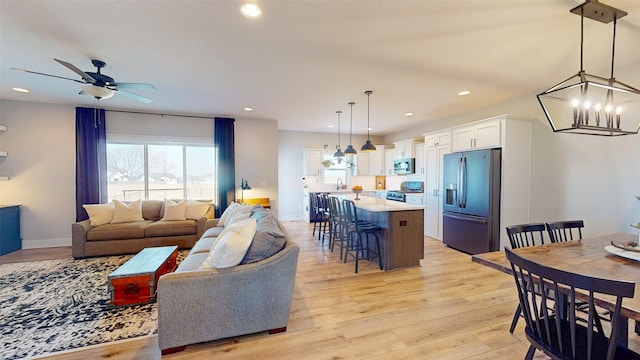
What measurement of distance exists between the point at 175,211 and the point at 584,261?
5.42 m

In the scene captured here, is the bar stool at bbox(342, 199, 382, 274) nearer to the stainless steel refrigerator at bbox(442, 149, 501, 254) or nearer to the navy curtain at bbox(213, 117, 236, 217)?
the stainless steel refrigerator at bbox(442, 149, 501, 254)

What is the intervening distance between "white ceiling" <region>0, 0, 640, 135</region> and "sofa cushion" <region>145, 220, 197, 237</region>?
2182 mm

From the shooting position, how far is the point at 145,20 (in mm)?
2213

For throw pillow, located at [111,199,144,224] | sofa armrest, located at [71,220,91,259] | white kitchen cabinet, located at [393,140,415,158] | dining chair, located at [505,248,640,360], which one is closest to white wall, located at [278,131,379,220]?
white kitchen cabinet, located at [393,140,415,158]

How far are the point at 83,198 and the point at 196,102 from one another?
2910 millimetres

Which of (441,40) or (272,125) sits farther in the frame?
(272,125)

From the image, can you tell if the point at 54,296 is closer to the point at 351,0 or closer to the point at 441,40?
the point at 351,0

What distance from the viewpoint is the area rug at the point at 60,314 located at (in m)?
2.12

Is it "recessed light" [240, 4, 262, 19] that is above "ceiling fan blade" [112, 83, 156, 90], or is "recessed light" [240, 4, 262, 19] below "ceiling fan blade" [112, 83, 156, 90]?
above

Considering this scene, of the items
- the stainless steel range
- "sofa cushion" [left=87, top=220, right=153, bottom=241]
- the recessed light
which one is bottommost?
"sofa cushion" [left=87, top=220, right=153, bottom=241]

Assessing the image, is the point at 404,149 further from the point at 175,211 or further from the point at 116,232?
the point at 116,232

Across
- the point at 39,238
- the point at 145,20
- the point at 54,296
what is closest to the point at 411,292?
the point at 145,20

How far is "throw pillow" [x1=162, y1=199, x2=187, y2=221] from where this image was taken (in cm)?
478

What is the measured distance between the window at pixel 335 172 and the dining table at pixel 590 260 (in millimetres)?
5984
